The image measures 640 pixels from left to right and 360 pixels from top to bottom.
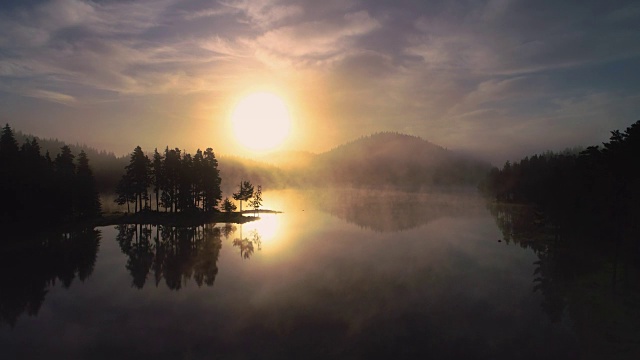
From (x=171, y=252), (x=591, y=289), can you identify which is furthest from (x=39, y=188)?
(x=591, y=289)

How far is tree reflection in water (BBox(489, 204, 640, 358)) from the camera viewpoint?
101 ft

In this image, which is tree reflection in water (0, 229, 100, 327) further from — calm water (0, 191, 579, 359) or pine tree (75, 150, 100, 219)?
pine tree (75, 150, 100, 219)

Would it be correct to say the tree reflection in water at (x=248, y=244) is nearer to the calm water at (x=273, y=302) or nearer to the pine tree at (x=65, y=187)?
the calm water at (x=273, y=302)

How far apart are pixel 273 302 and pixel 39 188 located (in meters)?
63.1

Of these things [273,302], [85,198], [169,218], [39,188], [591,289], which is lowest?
[591,289]

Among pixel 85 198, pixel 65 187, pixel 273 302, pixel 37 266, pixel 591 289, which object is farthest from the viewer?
pixel 85 198

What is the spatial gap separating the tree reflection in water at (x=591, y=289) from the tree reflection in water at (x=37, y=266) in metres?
49.6

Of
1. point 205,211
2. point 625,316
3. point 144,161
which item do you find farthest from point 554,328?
point 144,161

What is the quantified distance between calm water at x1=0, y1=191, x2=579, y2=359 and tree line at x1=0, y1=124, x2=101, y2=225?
906 cm

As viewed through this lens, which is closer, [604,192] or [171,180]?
[604,192]

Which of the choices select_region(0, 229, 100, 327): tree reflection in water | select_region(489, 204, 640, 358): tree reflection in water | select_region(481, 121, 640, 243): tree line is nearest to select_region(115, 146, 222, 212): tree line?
select_region(0, 229, 100, 327): tree reflection in water

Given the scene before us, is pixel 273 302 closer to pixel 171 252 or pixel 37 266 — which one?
pixel 171 252

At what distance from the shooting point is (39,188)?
7456cm

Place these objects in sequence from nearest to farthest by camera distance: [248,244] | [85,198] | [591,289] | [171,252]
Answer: [591,289]
[171,252]
[248,244]
[85,198]
